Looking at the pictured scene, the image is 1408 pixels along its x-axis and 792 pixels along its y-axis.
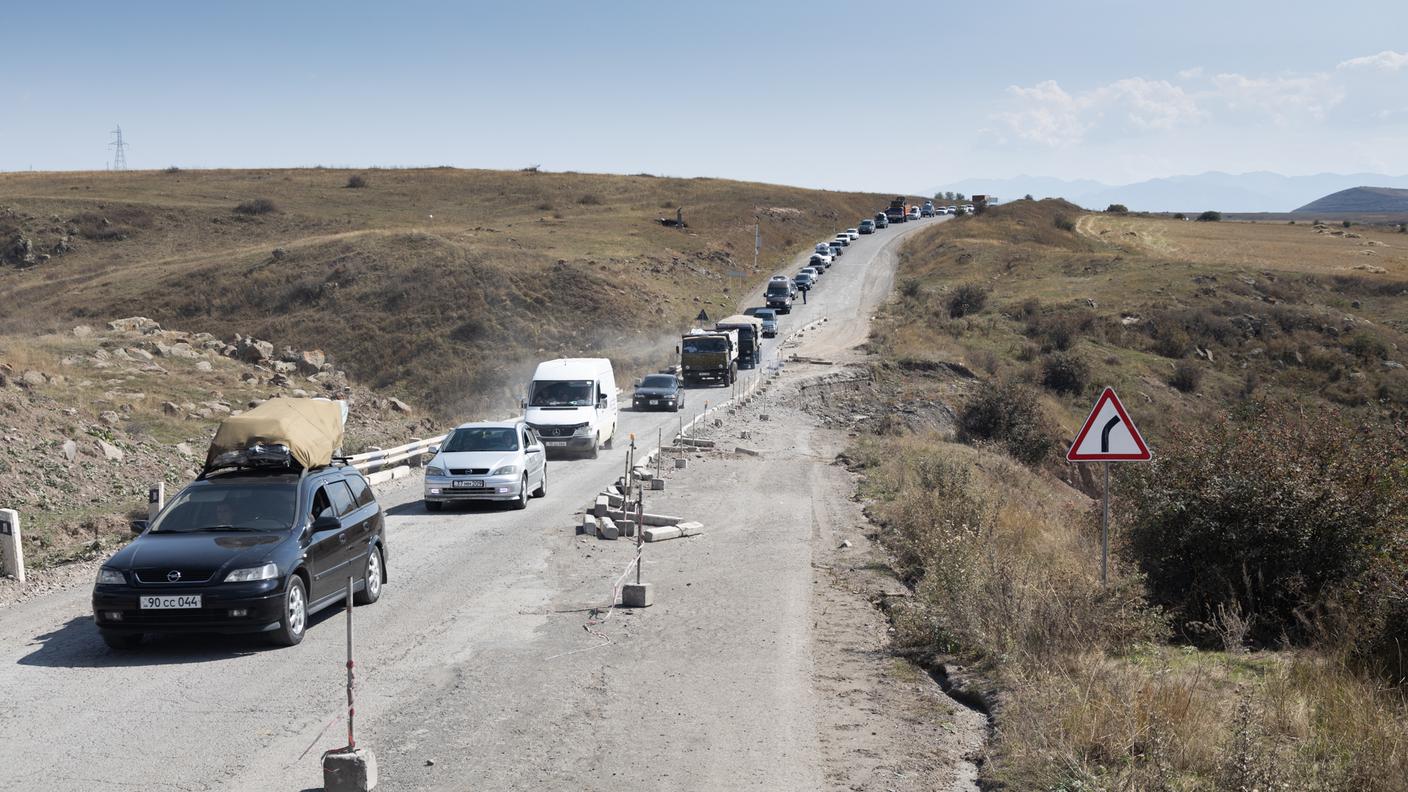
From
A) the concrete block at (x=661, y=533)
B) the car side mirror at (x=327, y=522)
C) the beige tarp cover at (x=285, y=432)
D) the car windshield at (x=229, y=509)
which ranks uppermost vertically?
the beige tarp cover at (x=285, y=432)

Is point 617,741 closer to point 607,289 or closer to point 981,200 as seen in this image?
point 607,289

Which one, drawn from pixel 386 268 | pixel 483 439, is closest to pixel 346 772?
pixel 483 439

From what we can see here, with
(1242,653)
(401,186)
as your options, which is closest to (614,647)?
(1242,653)

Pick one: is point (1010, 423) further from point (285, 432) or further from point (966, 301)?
point (966, 301)

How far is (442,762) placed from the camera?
7.62 m

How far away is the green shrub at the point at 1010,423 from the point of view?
121ft

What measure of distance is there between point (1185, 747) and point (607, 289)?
6427cm

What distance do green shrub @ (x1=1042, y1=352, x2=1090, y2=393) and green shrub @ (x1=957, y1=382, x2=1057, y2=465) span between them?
42.7 feet

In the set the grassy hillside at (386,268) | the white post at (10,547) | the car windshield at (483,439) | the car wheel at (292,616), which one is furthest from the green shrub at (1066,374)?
the car wheel at (292,616)

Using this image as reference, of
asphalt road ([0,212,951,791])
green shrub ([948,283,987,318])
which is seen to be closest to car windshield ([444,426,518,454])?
asphalt road ([0,212,951,791])

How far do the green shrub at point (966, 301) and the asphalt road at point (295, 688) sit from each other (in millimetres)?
57306

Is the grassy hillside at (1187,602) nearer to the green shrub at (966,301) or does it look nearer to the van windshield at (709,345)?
the van windshield at (709,345)

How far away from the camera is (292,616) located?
10766 mm

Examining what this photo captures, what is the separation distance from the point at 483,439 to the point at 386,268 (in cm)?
5234
